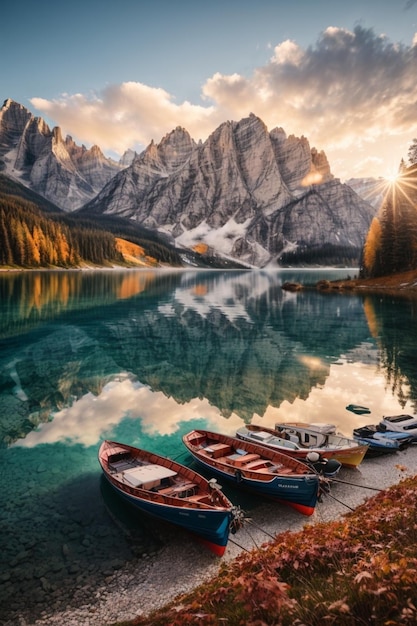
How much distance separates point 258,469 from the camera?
19.2m

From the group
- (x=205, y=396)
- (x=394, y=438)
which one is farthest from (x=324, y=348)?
(x=394, y=438)

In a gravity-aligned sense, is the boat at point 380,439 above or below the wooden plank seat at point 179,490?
below

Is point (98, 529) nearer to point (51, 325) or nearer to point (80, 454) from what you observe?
point (80, 454)

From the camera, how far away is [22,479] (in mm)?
20516

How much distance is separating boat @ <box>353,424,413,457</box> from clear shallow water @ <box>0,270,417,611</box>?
2.34 metres

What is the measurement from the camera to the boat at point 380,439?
23625mm

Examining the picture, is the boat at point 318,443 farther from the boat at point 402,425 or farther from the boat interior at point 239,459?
the boat at point 402,425

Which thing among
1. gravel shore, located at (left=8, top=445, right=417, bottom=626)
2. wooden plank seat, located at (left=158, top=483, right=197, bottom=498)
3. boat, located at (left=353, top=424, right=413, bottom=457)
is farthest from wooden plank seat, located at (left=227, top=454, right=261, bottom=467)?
boat, located at (left=353, top=424, right=413, bottom=457)

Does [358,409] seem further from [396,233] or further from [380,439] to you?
[396,233]

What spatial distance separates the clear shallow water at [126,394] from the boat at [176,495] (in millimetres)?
1364

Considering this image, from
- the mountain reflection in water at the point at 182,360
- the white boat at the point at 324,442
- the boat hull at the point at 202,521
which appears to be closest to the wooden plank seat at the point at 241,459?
the white boat at the point at 324,442

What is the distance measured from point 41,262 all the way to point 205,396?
604 feet

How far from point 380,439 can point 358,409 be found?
23.5ft

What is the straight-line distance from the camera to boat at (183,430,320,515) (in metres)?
17.5
